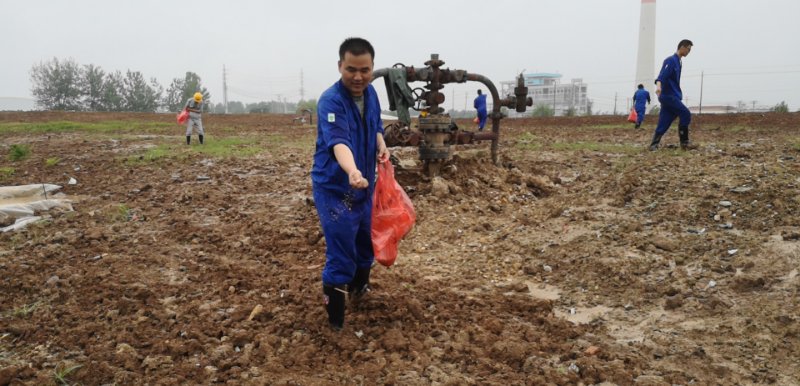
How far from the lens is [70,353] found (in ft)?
8.69

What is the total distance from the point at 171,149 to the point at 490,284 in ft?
30.5

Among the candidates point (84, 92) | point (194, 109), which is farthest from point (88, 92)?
point (194, 109)

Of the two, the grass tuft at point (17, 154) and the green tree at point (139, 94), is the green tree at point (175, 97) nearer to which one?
the green tree at point (139, 94)

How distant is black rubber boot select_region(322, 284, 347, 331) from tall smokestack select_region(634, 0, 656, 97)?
250ft

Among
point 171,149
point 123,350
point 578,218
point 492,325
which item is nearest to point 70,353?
point 123,350

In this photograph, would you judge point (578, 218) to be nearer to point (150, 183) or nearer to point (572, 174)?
point (572, 174)

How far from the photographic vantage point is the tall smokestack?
70.6 meters

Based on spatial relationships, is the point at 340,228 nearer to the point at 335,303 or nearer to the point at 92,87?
the point at 335,303

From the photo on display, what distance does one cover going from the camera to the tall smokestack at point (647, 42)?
232 feet

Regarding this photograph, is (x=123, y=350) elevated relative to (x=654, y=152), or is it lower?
lower

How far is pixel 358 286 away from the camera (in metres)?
3.14

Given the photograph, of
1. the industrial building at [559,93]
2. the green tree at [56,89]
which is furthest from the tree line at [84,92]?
the industrial building at [559,93]

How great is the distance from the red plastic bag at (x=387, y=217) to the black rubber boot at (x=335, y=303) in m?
0.26

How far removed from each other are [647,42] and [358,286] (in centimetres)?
7909
